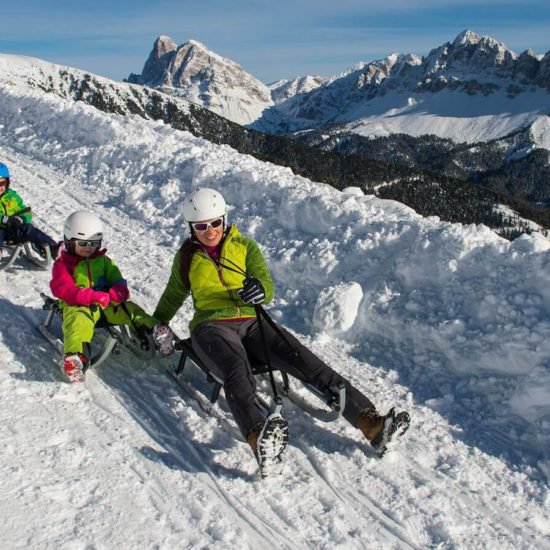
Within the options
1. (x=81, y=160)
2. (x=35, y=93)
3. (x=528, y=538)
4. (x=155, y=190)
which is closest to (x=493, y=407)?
(x=528, y=538)

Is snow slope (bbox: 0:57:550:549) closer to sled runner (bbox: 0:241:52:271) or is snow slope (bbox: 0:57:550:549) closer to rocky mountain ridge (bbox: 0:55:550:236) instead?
sled runner (bbox: 0:241:52:271)

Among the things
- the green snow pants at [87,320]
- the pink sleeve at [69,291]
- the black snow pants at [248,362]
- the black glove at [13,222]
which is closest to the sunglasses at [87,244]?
the pink sleeve at [69,291]

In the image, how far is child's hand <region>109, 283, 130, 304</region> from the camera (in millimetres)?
5402

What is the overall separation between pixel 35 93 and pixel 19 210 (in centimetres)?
1299

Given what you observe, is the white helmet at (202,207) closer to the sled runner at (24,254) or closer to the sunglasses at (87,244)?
the sunglasses at (87,244)

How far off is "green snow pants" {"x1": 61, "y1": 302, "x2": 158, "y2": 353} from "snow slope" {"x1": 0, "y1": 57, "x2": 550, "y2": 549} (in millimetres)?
344

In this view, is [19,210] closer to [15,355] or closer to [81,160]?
[15,355]

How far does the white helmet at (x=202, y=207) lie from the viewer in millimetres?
5023

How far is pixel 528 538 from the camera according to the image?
3.63 meters

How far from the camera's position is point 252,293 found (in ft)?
15.4

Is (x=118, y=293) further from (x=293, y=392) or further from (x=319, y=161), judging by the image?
(x=319, y=161)

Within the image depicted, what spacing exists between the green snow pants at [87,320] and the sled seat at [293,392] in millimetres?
550

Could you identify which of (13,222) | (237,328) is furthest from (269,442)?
(13,222)

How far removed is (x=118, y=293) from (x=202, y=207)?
125 centimetres
